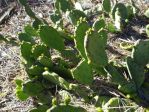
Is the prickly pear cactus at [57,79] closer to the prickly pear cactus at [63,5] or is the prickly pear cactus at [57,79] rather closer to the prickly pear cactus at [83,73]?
the prickly pear cactus at [83,73]

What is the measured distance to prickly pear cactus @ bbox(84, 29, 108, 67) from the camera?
2535 millimetres

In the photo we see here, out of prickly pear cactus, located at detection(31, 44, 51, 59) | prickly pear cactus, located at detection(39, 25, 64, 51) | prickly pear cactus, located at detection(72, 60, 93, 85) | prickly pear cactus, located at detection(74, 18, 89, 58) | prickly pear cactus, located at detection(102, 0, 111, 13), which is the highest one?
prickly pear cactus, located at detection(102, 0, 111, 13)

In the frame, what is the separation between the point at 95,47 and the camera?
2.63m

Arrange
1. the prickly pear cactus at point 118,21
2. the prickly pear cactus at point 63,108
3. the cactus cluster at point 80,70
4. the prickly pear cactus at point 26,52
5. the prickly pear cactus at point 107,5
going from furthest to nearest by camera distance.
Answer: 1. the prickly pear cactus at point 107,5
2. the prickly pear cactus at point 118,21
3. the prickly pear cactus at point 26,52
4. the cactus cluster at point 80,70
5. the prickly pear cactus at point 63,108

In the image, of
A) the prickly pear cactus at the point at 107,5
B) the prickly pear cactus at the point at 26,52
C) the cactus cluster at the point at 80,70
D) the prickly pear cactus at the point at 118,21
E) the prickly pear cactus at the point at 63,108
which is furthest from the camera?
the prickly pear cactus at the point at 107,5

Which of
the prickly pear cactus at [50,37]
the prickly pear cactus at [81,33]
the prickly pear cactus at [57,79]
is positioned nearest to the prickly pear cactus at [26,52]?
the prickly pear cactus at [50,37]

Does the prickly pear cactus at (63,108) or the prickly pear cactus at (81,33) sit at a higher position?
the prickly pear cactus at (81,33)

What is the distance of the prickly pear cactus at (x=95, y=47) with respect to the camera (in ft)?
8.32

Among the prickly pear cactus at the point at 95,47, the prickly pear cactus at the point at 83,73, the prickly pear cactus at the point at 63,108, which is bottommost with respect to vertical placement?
the prickly pear cactus at the point at 63,108

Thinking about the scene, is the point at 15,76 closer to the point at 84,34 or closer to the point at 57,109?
the point at 84,34

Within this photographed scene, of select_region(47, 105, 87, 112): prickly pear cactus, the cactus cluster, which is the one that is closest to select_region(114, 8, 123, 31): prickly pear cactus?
the cactus cluster

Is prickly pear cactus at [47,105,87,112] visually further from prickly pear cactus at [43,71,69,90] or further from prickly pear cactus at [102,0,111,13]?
prickly pear cactus at [102,0,111,13]

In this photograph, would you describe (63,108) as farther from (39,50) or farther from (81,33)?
(39,50)

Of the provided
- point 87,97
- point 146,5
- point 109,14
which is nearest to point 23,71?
point 87,97
